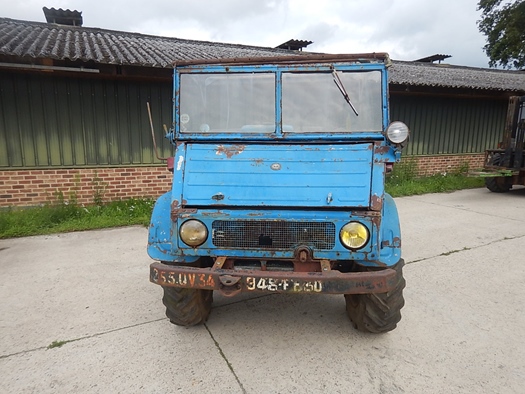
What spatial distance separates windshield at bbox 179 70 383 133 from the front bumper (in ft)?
4.19

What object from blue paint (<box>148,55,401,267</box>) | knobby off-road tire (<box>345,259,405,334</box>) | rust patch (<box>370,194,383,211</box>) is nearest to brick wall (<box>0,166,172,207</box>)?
blue paint (<box>148,55,401,267</box>)

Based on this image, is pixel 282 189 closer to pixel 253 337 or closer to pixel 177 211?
pixel 177 211

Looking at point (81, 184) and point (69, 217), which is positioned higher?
point (81, 184)

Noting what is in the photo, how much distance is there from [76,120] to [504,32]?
1053 inches

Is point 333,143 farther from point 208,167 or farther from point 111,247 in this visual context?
point 111,247

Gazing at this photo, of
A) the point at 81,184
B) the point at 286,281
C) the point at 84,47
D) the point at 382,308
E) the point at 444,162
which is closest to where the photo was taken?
the point at 286,281

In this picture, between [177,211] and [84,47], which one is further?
[84,47]

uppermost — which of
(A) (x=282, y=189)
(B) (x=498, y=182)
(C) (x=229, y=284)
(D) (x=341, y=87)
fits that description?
(D) (x=341, y=87)

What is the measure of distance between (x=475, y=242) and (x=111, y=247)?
17.6 ft

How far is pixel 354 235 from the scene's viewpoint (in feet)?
7.66

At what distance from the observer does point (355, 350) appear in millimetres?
2596

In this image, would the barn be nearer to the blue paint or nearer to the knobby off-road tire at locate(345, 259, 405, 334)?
the blue paint

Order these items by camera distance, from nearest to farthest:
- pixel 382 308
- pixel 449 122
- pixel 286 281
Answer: pixel 286 281 < pixel 382 308 < pixel 449 122

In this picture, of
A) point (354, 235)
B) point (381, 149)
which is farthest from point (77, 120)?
point (354, 235)
